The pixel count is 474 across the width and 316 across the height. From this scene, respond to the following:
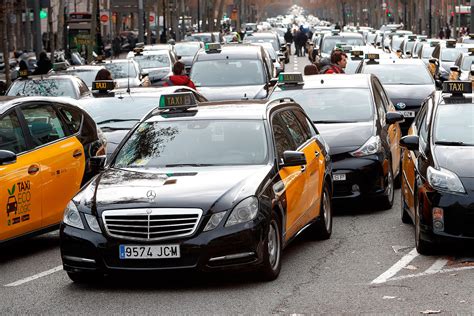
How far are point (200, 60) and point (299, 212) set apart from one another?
50.0 feet

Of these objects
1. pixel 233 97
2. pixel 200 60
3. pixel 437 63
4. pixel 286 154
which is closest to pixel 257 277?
pixel 286 154

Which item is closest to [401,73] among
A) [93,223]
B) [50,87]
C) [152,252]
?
[50,87]

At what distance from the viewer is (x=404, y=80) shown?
24.4 m

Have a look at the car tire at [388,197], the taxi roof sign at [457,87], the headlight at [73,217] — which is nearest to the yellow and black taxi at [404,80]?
the car tire at [388,197]

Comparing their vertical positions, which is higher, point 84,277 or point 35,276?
point 84,277

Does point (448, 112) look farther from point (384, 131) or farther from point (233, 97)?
point (233, 97)

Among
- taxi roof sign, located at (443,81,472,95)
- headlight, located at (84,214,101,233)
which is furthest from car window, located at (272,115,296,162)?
taxi roof sign, located at (443,81,472,95)

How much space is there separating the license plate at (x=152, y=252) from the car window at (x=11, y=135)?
2.67m

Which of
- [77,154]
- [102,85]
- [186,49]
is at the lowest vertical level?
[186,49]

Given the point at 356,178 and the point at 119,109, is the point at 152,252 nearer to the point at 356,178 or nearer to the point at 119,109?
the point at 356,178

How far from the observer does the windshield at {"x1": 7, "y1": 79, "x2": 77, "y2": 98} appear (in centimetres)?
2280

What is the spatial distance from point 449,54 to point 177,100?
30.6m

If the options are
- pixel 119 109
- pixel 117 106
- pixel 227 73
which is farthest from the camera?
pixel 227 73

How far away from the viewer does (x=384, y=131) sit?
15914mm
